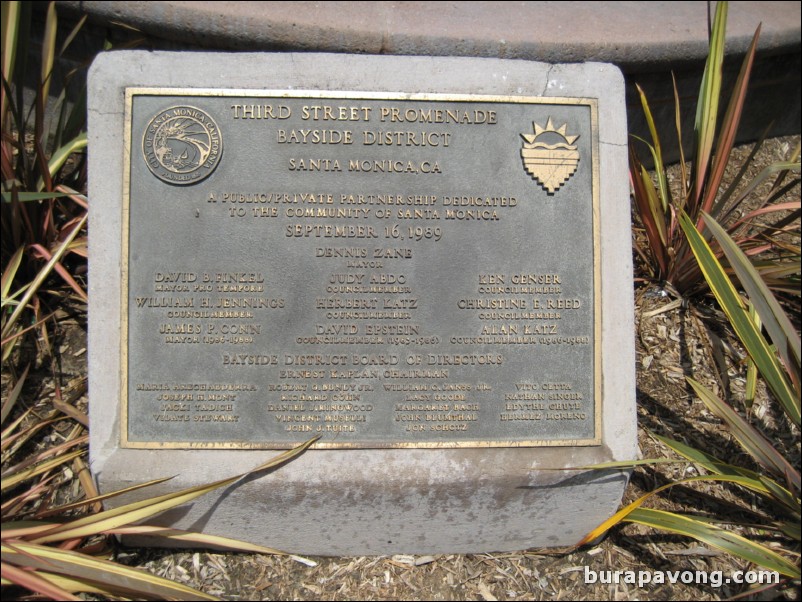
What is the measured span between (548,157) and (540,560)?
1.98 metres

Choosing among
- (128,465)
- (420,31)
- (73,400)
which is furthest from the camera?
(420,31)

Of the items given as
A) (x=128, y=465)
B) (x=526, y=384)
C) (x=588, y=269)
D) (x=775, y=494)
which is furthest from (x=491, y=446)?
(x=128, y=465)

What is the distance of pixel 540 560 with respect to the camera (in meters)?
2.99

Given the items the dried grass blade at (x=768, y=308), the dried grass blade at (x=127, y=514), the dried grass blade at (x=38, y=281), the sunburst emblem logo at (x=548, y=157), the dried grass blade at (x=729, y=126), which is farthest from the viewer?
the dried grass blade at (x=729, y=126)

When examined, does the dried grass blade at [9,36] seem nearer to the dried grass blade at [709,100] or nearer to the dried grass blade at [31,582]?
the dried grass blade at [31,582]

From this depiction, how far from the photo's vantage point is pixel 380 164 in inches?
114

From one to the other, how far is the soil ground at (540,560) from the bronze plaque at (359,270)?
61 cm

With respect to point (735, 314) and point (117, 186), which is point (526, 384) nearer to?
point (735, 314)

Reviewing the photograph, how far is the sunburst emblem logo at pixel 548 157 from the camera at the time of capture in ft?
9.55

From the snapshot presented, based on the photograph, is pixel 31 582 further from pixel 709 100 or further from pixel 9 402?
pixel 709 100

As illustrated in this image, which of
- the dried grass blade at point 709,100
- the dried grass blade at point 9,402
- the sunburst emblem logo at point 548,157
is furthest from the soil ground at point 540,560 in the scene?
the sunburst emblem logo at point 548,157

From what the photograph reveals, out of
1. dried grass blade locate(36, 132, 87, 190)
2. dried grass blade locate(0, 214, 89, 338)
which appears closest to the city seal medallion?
dried grass blade locate(0, 214, 89, 338)

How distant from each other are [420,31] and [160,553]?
347cm

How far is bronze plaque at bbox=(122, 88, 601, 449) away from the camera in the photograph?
282 cm
